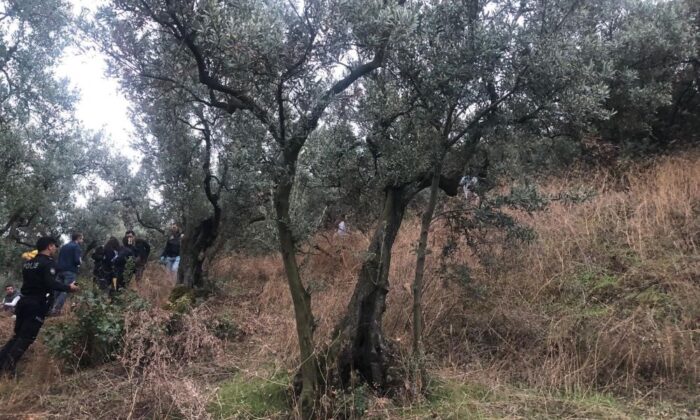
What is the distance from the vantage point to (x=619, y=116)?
10547 mm

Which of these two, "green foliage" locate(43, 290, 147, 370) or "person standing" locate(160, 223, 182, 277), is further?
"person standing" locate(160, 223, 182, 277)

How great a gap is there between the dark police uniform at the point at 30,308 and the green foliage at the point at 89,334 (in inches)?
10.4

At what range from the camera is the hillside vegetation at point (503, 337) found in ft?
15.7

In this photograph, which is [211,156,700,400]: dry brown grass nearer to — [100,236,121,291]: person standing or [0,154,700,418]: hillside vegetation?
A: [0,154,700,418]: hillside vegetation

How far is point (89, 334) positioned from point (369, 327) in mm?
3877

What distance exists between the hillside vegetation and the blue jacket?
59.0 inches

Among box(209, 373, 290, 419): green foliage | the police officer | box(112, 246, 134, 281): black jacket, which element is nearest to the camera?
box(209, 373, 290, 419): green foliage

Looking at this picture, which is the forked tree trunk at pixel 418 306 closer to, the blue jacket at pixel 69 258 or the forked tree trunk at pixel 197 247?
the forked tree trunk at pixel 197 247

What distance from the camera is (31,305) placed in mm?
6332

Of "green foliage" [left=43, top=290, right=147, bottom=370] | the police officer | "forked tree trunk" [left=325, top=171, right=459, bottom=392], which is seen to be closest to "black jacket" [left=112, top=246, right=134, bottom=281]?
"green foliage" [left=43, top=290, right=147, bottom=370]

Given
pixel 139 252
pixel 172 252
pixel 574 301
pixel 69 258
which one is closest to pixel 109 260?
pixel 69 258

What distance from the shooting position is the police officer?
6.31m

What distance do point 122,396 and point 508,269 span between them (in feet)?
15.7

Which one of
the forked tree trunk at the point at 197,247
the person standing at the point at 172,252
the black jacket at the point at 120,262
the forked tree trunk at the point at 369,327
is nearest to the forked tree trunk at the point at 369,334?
the forked tree trunk at the point at 369,327
